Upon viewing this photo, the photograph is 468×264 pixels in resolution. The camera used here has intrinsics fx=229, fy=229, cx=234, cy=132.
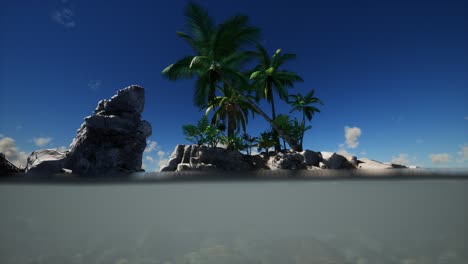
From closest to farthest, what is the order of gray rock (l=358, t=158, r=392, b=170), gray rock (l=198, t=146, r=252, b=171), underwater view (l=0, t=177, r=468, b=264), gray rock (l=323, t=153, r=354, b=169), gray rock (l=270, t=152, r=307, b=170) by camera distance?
underwater view (l=0, t=177, r=468, b=264) < gray rock (l=358, t=158, r=392, b=170) < gray rock (l=323, t=153, r=354, b=169) < gray rock (l=270, t=152, r=307, b=170) < gray rock (l=198, t=146, r=252, b=171)

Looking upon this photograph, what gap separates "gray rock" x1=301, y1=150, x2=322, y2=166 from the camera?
40.8ft

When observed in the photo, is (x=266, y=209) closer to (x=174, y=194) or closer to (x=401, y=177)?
(x=174, y=194)

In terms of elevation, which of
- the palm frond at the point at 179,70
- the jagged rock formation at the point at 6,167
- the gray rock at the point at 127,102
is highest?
the palm frond at the point at 179,70

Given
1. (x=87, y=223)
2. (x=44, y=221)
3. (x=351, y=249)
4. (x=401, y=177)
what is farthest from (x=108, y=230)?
(x=401, y=177)

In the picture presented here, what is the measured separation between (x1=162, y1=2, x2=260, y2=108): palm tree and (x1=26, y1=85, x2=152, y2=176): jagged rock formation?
12.9 feet

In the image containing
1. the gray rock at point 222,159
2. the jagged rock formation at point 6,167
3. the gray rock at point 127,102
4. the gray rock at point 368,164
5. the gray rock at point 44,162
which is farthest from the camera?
the gray rock at point 127,102

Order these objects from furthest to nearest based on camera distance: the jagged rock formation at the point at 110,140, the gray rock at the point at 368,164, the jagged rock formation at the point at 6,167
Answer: the jagged rock formation at the point at 110,140 < the gray rock at the point at 368,164 < the jagged rock formation at the point at 6,167

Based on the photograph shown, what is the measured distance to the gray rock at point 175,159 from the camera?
42.9ft

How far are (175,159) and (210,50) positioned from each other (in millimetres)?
8710

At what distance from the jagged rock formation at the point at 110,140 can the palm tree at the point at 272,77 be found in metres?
10.5

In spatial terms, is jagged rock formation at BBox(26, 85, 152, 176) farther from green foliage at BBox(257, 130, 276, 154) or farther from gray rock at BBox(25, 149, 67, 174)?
green foliage at BBox(257, 130, 276, 154)

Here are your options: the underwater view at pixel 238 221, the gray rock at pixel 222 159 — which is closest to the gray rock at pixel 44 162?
the underwater view at pixel 238 221

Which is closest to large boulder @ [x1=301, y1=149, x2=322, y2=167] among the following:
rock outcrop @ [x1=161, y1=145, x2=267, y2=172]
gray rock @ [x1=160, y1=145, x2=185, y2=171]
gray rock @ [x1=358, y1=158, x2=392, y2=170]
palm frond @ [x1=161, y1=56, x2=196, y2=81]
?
gray rock @ [x1=358, y1=158, x2=392, y2=170]

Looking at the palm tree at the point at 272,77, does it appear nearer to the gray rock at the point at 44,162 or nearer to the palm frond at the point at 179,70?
the palm frond at the point at 179,70
